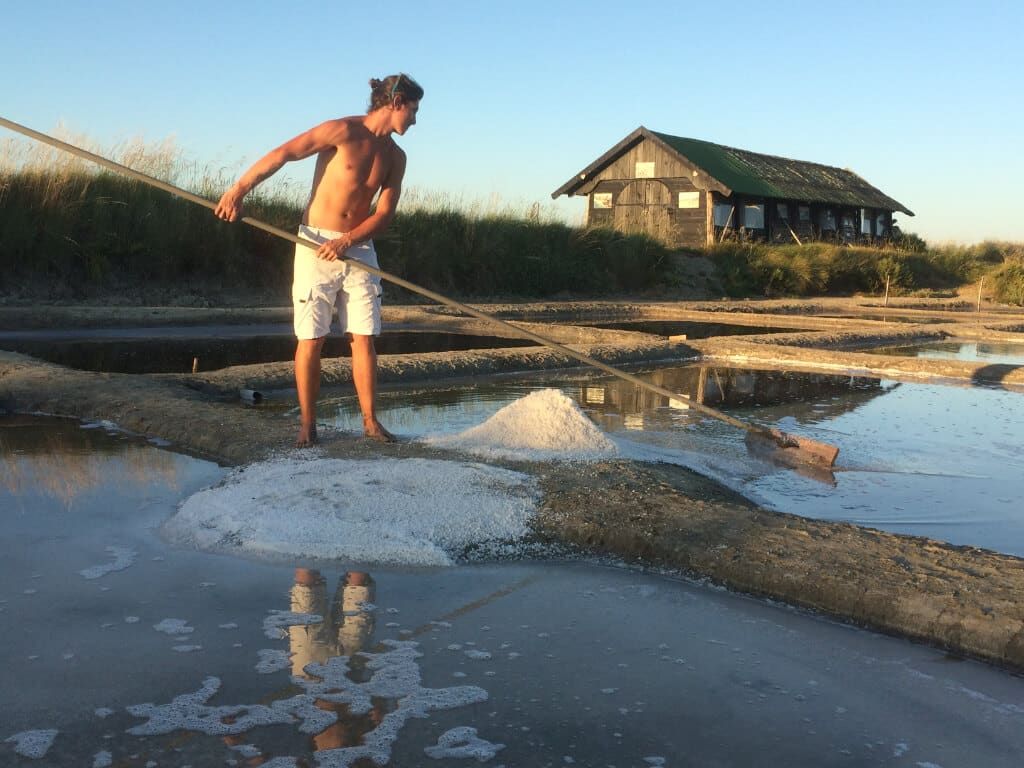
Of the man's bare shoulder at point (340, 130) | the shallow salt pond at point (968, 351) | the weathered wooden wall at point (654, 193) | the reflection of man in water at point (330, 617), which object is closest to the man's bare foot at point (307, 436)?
the man's bare shoulder at point (340, 130)

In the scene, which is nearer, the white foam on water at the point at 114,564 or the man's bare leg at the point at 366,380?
the white foam on water at the point at 114,564

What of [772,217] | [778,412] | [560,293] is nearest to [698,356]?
[778,412]

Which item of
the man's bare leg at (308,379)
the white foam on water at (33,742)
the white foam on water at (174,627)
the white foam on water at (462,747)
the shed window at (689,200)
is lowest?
the white foam on water at (462,747)

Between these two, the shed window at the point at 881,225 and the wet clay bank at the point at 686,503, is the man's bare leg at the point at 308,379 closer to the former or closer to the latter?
the wet clay bank at the point at 686,503

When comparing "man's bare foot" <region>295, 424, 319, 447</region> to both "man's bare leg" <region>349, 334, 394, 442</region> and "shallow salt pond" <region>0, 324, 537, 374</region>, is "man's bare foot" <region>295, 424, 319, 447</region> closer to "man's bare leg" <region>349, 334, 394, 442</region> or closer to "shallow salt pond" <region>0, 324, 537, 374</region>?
"man's bare leg" <region>349, 334, 394, 442</region>

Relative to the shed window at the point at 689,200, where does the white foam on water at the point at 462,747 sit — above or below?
below

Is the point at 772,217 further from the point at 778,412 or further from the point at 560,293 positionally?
the point at 778,412

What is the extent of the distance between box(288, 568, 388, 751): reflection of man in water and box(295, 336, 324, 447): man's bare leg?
1.39 metres

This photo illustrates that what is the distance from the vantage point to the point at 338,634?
213 cm

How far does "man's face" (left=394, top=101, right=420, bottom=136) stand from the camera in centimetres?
396

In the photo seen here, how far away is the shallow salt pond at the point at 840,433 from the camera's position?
3.36 metres

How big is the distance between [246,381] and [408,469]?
8.39 ft

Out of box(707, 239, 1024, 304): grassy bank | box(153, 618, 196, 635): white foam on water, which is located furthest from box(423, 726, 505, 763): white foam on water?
box(707, 239, 1024, 304): grassy bank

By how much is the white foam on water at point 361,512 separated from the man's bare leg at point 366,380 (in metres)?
0.71
